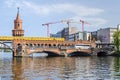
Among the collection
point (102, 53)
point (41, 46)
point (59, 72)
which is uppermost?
point (41, 46)

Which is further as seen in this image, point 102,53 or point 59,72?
point 102,53

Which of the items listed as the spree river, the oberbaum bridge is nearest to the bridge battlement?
the oberbaum bridge

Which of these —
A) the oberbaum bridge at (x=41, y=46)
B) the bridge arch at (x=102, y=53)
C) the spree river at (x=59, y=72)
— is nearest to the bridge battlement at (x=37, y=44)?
the oberbaum bridge at (x=41, y=46)

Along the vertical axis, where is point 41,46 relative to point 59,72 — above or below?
above

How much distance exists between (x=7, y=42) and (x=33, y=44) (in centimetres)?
1258

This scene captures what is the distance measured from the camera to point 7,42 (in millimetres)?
171375

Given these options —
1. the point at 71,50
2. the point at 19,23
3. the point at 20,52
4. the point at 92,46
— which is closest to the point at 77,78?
the point at 20,52

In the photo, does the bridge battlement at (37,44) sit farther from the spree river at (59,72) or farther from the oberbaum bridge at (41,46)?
the spree river at (59,72)

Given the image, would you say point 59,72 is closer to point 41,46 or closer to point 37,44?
point 41,46

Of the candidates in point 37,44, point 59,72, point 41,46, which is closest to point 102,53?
point 41,46

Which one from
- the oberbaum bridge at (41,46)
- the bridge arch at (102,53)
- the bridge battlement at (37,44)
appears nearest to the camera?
the bridge battlement at (37,44)

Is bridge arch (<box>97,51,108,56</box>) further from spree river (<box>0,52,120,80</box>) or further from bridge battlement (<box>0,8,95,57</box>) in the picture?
spree river (<box>0,52,120,80</box>)

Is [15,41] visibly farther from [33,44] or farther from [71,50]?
[71,50]

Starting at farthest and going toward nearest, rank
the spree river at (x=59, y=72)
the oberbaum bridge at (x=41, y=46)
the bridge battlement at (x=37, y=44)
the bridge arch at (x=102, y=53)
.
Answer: the bridge arch at (x=102, y=53) → the oberbaum bridge at (x=41, y=46) → the bridge battlement at (x=37, y=44) → the spree river at (x=59, y=72)
